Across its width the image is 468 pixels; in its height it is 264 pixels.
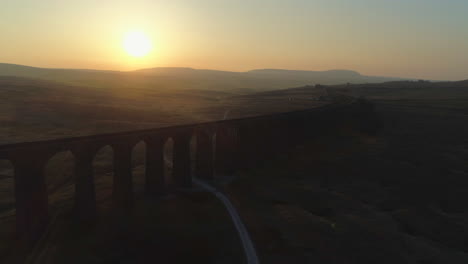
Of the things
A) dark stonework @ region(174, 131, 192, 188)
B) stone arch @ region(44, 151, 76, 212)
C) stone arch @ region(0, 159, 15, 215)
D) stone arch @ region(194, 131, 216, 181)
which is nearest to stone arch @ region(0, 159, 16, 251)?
stone arch @ region(0, 159, 15, 215)

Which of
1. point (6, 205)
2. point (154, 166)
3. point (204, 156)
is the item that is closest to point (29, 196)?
point (6, 205)

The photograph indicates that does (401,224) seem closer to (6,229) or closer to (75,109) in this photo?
(6,229)

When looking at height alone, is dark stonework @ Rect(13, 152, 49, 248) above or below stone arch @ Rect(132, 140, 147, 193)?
above

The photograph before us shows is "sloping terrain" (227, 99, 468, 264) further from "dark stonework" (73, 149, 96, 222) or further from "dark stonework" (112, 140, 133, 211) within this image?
"dark stonework" (73, 149, 96, 222)

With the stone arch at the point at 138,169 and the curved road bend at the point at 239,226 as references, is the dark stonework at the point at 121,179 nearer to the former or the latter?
the stone arch at the point at 138,169

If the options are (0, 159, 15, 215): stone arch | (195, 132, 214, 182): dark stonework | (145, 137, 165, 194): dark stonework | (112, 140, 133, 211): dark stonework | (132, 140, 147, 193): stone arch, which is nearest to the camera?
(112, 140, 133, 211): dark stonework

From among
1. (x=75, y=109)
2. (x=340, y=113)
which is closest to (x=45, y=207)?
(x=340, y=113)

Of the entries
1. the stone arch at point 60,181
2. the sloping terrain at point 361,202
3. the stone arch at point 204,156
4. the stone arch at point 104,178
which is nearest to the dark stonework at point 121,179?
the stone arch at point 104,178
